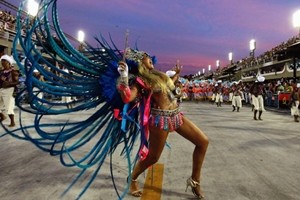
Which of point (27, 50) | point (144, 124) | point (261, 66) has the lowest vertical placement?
point (144, 124)

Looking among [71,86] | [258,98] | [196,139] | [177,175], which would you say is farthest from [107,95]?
[258,98]

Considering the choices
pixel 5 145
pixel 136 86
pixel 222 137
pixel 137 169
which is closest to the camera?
pixel 136 86

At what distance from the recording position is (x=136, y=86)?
386 cm

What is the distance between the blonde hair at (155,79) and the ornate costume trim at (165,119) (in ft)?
0.83

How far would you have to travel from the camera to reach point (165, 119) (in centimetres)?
397

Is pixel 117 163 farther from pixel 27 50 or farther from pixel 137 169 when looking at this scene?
pixel 27 50

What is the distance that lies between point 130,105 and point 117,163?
6.24 ft

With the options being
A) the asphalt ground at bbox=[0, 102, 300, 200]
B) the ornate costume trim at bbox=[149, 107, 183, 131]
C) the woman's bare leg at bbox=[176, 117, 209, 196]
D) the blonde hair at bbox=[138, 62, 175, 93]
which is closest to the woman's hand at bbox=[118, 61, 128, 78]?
the blonde hair at bbox=[138, 62, 175, 93]

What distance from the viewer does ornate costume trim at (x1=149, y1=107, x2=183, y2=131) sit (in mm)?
3949

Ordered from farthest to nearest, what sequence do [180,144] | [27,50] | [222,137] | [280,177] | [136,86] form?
[222,137] → [180,144] → [280,177] → [136,86] → [27,50]

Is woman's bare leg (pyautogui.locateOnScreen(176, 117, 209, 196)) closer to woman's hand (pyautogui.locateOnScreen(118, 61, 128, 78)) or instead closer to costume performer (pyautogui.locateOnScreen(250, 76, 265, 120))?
woman's hand (pyautogui.locateOnScreen(118, 61, 128, 78))

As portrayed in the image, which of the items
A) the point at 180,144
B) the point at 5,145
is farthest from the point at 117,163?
the point at 5,145

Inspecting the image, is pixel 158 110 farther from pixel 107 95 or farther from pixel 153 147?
pixel 107 95

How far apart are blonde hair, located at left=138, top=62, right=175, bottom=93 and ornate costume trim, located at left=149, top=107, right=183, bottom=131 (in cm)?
25
